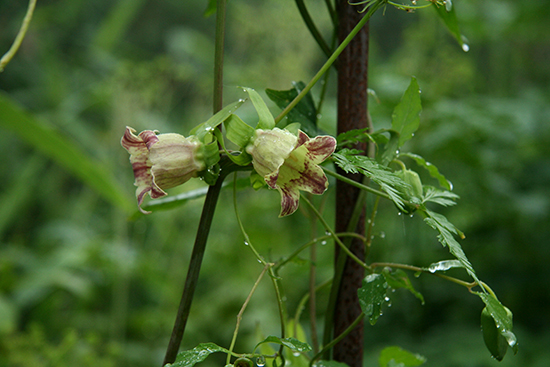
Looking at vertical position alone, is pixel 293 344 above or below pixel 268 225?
above

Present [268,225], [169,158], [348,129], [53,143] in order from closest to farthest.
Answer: [169,158] < [348,129] < [53,143] < [268,225]

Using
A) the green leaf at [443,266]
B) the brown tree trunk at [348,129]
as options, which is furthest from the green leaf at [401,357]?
the green leaf at [443,266]

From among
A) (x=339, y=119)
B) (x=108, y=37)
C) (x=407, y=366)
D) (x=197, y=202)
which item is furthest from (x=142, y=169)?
(x=108, y=37)

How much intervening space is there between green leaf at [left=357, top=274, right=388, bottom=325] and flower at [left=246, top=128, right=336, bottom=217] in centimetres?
9

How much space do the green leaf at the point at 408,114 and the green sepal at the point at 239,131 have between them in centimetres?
12

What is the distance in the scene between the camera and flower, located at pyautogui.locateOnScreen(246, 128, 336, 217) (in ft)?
0.84

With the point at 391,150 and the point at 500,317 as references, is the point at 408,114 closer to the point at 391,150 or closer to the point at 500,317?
the point at 391,150

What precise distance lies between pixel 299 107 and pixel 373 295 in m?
0.15

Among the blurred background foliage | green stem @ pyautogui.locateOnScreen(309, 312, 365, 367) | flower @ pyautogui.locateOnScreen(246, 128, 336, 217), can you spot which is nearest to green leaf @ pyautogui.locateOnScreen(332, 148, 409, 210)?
flower @ pyautogui.locateOnScreen(246, 128, 336, 217)

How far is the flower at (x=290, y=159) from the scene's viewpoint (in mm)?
255

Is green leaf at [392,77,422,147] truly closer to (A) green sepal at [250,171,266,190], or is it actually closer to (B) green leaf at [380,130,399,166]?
(B) green leaf at [380,130,399,166]

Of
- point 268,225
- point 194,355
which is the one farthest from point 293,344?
point 268,225

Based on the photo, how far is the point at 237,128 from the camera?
0.89 feet

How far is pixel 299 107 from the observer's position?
353mm
